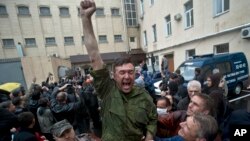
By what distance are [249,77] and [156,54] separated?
10.2m

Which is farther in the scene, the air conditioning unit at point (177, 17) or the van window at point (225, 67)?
the air conditioning unit at point (177, 17)

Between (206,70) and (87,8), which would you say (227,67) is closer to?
(206,70)

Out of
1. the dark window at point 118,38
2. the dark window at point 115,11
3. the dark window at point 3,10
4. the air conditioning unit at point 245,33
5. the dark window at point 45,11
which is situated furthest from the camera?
the dark window at point 118,38

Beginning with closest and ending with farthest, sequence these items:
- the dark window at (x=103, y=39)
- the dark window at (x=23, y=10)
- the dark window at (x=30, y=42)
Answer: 1. the dark window at (x=23, y=10)
2. the dark window at (x=30, y=42)
3. the dark window at (x=103, y=39)

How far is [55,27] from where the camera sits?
19422 millimetres

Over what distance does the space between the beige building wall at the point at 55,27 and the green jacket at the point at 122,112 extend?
19.4m

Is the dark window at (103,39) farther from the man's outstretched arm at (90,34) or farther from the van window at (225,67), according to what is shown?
the man's outstretched arm at (90,34)

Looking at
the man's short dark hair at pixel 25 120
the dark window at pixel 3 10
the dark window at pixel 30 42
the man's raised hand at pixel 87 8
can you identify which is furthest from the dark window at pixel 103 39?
the man's raised hand at pixel 87 8

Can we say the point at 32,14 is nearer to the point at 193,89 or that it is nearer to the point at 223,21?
the point at 223,21

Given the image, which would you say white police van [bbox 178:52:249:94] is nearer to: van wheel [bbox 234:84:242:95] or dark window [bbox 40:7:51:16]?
van wheel [bbox 234:84:242:95]

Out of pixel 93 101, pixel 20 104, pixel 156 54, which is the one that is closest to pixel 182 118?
pixel 93 101

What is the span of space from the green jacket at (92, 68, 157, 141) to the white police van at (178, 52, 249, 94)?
17.5ft

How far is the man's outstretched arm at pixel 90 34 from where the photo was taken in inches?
→ 59.7

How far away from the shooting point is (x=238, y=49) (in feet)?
26.5
